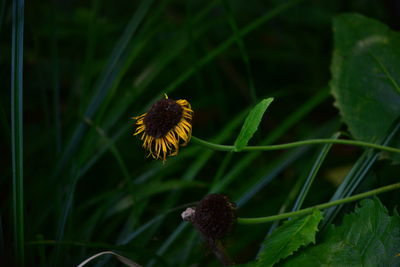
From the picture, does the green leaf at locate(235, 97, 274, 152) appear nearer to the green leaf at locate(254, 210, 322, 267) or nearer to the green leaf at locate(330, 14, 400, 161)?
the green leaf at locate(254, 210, 322, 267)

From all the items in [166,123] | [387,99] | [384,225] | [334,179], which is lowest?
[334,179]

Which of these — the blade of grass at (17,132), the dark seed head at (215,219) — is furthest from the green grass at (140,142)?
the dark seed head at (215,219)

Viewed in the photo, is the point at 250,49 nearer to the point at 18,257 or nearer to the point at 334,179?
the point at 334,179

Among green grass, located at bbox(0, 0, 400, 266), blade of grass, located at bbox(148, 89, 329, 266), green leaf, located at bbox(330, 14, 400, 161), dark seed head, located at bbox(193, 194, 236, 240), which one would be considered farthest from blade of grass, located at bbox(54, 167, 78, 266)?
green leaf, located at bbox(330, 14, 400, 161)

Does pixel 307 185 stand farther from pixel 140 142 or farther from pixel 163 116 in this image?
pixel 140 142

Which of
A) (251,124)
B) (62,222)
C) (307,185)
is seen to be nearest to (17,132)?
(62,222)

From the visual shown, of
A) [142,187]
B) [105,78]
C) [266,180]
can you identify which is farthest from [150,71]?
[266,180]

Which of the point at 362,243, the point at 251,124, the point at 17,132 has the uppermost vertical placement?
the point at 17,132
